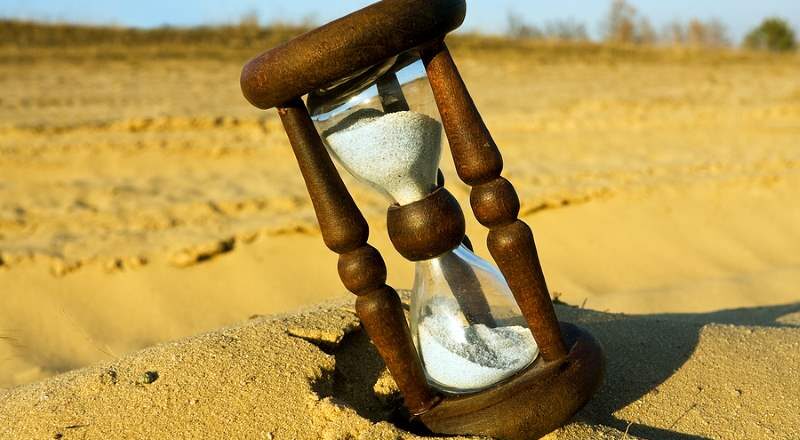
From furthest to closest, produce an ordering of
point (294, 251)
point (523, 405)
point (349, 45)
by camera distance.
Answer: point (294, 251) < point (523, 405) < point (349, 45)

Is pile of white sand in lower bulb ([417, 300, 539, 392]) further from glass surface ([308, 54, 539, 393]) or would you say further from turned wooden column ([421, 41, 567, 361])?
turned wooden column ([421, 41, 567, 361])

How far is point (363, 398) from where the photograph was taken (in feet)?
7.14

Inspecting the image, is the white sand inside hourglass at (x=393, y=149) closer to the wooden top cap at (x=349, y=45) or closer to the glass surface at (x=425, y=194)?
the glass surface at (x=425, y=194)

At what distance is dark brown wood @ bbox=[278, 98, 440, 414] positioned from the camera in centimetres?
173

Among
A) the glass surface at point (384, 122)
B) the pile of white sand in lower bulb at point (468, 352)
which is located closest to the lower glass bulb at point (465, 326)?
the pile of white sand in lower bulb at point (468, 352)

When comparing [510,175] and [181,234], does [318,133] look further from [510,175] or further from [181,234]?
[510,175]

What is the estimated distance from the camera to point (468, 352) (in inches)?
74.9

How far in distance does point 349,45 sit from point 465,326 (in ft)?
2.23

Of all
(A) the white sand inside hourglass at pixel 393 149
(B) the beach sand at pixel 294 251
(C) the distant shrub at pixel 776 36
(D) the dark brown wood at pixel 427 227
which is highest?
(A) the white sand inside hourglass at pixel 393 149

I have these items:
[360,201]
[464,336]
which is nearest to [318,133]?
[464,336]

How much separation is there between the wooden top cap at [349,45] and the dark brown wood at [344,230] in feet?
0.24

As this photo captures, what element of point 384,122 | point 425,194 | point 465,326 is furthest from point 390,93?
point 465,326

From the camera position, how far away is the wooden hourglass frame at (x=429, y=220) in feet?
5.37

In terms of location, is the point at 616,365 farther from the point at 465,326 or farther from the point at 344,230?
the point at 344,230
